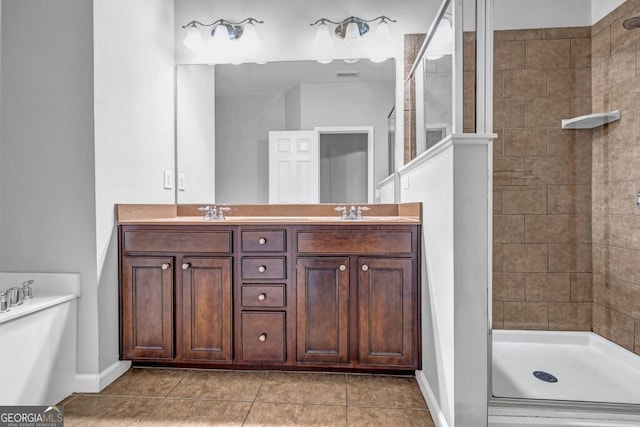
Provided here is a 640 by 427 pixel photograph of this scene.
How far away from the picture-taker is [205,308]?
185 centimetres

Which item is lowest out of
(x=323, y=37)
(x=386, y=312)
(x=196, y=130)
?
(x=386, y=312)

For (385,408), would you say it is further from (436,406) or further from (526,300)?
(526,300)

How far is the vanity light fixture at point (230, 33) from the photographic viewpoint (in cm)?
246

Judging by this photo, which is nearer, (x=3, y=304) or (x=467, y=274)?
(x=467, y=274)

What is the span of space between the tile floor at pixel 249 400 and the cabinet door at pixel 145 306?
5.4 inches

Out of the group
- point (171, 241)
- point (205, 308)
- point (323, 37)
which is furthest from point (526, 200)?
point (171, 241)

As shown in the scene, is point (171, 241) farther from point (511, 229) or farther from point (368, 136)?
point (511, 229)

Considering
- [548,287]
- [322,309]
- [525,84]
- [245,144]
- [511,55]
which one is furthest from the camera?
[245,144]

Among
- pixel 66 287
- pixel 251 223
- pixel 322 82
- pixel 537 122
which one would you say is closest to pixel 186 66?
pixel 322 82

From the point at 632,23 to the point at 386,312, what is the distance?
75.6 inches

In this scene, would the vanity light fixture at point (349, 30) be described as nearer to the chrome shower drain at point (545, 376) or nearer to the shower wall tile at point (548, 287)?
the shower wall tile at point (548, 287)

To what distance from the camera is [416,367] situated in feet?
5.80

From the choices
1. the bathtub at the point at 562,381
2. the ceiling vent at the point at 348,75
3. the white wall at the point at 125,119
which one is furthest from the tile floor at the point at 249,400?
the ceiling vent at the point at 348,75

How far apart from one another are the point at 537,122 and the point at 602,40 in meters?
0.51
